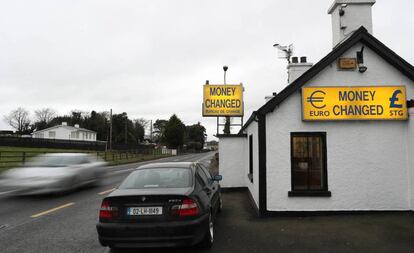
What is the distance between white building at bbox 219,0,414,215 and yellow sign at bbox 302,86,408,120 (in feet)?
0.29

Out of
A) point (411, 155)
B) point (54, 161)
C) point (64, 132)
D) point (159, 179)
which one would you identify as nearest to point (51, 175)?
point (54, 161)

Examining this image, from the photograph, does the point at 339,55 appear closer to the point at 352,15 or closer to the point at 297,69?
the point at 352,15

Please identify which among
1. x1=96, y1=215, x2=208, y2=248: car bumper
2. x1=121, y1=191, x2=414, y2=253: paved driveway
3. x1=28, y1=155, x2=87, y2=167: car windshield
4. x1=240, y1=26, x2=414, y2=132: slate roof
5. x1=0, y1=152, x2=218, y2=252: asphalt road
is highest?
x1=240, y1=26, x2=414, y2=132: slate roof

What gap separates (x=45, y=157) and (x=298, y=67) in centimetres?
1055

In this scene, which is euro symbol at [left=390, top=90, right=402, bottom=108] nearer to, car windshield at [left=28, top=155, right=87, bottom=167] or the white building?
the white building

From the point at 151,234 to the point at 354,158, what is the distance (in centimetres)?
556

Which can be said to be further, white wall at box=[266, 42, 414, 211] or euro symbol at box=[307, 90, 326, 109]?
euro symbol at box=[307, 90, 326, 109]

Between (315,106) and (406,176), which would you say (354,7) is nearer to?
(315,106)

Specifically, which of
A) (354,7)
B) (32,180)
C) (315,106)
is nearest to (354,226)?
(315,106)

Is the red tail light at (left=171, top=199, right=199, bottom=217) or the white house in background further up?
the white house in background

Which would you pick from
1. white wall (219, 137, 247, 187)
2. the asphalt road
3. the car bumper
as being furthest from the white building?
white wall (219, 137, 247, 187)

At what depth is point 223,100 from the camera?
18.4 meters

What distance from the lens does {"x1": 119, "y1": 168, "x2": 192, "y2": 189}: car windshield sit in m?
5.22

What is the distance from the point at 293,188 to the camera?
24.7ft
